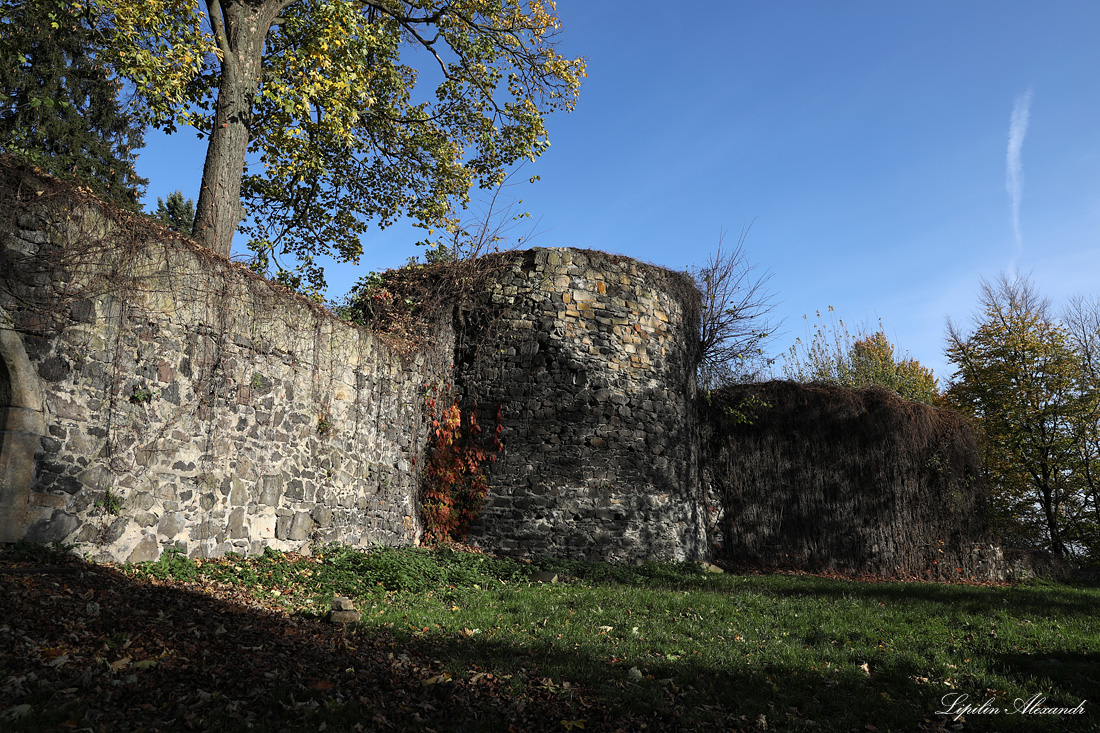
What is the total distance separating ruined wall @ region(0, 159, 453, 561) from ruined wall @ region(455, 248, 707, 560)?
9.03 ft

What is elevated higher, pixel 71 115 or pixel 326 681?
pixel 71 115

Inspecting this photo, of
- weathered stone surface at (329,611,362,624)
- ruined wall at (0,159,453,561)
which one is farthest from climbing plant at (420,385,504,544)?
weathered stone surface at (329,611,362,624)

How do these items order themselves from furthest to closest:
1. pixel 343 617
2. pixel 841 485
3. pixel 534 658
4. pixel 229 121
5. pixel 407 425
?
1. pixel 841 485
2. pixel 407 425
3. pixel 229 121
4. pixel 343 617
5. pixel 534 658

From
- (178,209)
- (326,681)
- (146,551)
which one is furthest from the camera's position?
(178,209)

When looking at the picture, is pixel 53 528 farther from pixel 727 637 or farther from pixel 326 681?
pixel 727 637

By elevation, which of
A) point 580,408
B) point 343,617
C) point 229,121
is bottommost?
point 343,617

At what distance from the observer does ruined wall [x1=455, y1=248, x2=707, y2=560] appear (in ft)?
37.0

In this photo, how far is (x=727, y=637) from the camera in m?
6.37

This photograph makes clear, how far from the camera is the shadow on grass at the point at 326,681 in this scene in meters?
3.62

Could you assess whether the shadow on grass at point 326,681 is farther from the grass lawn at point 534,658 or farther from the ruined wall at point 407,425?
the ruined wall at point 407,425

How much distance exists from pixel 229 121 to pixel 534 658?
984 centimetres

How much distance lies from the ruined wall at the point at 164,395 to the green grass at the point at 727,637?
21.9 inches

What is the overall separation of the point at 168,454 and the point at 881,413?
14.5 metres

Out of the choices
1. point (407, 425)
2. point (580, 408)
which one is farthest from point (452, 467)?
point (580, 408)
